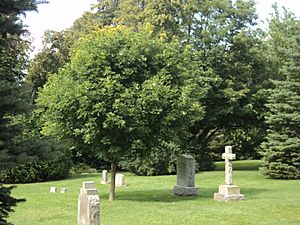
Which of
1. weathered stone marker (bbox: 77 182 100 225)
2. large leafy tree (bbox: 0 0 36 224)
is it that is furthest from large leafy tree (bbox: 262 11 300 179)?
large leafy tree (bbox: 0 0 36 224)

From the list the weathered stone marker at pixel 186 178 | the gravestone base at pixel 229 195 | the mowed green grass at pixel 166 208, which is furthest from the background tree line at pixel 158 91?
the gravestone base at pixel 229 195

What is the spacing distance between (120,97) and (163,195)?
16.2ft

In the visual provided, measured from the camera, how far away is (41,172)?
2592 cm

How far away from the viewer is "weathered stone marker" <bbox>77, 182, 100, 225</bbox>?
855cm

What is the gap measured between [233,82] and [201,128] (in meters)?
4.22

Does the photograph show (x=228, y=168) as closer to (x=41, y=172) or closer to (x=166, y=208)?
(x=166, y=208)

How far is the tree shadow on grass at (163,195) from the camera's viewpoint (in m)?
16.6

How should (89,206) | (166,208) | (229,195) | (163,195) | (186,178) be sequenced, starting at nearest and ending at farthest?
(89,206) < (166,208) < (229,195) < (186,178) < (163,195)

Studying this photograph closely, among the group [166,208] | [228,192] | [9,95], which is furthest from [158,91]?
[9,95]

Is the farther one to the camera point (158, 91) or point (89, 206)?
point (158, 91)

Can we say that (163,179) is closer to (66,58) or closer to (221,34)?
(221,34)

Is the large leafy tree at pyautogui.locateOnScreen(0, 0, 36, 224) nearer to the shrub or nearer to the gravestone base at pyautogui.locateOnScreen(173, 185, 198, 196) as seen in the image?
the gravestone base at pyautogui.locateOnScreen(173, 185, 198, 196)

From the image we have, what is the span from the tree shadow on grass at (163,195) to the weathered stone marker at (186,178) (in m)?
0.32

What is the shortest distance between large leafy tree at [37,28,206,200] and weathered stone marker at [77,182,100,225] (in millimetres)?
5269
